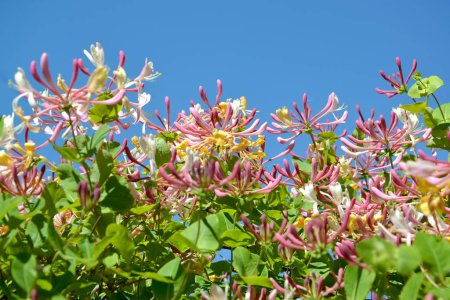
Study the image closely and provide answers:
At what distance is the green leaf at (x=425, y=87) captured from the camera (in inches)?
82.4

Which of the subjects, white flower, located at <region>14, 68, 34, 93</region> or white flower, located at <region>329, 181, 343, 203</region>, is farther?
white flower, located at <region>329, 181, 343, 203</region>

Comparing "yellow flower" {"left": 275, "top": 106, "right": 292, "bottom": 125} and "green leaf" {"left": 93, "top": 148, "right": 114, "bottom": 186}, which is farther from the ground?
"yellow flower" {"left": 275, "top": 106, "right": 292, "bottom": 125}

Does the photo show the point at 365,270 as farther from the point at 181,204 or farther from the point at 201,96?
the point at 201,96

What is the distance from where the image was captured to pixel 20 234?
1.48m

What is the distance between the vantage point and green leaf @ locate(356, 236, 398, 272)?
114 cm

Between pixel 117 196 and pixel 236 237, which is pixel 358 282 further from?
pixel 117 196

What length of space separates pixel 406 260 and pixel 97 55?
3.48ft

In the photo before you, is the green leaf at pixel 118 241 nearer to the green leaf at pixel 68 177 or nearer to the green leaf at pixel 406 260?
the green leaf at pixel 68 177

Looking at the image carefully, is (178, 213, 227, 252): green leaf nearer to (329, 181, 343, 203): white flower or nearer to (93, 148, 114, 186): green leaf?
(93, 148, 114, 186): green leaf

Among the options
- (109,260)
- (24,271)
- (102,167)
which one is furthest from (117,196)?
(24,271)

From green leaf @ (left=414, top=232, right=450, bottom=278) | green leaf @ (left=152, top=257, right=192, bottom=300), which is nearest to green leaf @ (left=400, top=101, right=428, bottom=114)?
green leaf @ (left=414, top=232, right=450, bottom=278)

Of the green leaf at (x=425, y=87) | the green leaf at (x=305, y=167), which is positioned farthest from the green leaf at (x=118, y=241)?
the green leaf at (x=425, y=87)

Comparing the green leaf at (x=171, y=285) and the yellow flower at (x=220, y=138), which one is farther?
the yellow flower at (x=220, y=138)

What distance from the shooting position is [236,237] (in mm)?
1644
